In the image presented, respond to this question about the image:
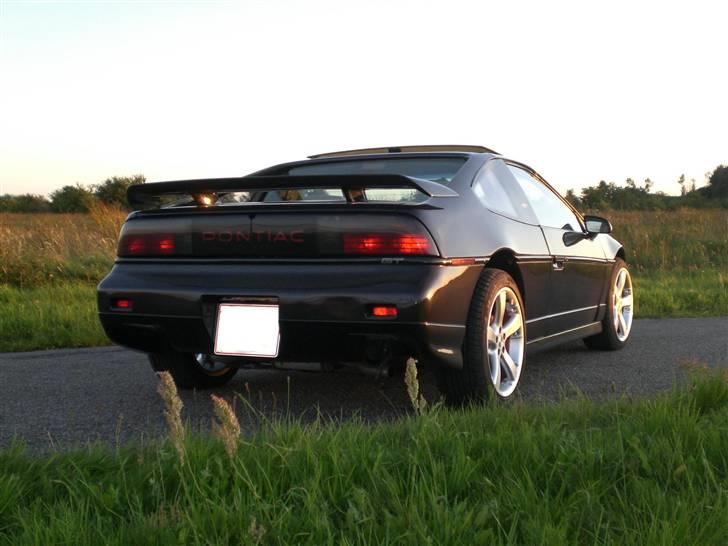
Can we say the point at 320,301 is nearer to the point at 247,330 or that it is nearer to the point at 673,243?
the point at 247,330

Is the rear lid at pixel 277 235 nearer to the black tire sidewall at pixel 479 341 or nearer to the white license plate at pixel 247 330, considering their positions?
the white license plate at pixel 247 330

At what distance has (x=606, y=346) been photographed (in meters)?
6.14

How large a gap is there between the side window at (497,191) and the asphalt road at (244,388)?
96cm

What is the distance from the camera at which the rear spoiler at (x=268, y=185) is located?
346 cm

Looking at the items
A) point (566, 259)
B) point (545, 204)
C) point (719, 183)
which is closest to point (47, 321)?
point (545, 204)

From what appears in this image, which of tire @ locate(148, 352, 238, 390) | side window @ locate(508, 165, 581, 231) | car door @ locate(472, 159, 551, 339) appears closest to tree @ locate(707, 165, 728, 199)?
side window @ locate(508, 165, 581, 231)

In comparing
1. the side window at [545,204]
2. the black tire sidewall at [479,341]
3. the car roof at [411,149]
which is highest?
the car roof at [411,149]

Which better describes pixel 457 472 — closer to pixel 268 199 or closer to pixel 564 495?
pixel 564 495

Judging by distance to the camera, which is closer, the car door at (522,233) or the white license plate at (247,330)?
the white license plate at (247,330)

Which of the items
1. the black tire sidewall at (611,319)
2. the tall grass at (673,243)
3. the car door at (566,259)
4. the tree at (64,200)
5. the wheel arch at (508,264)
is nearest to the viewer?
the wheel arch at (508,264)

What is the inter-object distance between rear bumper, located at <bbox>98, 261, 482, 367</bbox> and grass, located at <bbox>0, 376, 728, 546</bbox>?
606 mm

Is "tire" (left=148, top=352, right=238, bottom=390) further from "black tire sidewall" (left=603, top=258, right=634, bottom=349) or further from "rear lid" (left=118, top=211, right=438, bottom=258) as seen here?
"black tire sidewall" (left=603, top=258, right=634, bottom=349)

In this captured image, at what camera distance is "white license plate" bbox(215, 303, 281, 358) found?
3555mm

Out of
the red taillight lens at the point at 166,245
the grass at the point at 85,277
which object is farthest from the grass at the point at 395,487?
the grass at the point at 85,277
